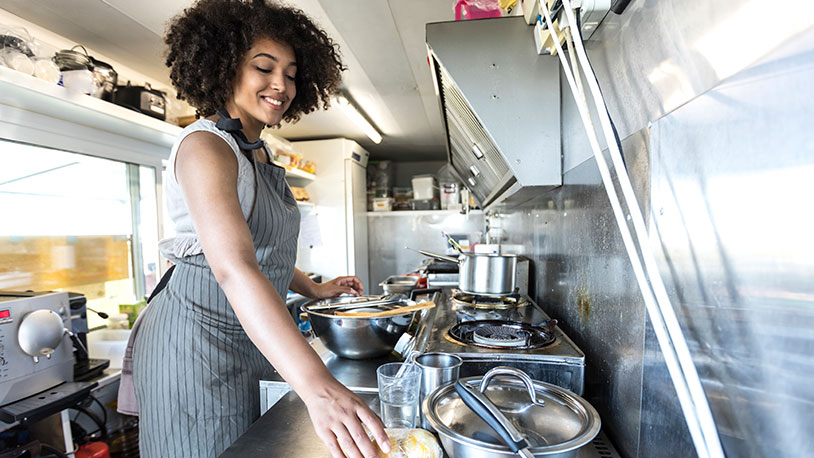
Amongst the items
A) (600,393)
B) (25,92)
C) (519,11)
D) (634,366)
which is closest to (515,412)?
(634,366)

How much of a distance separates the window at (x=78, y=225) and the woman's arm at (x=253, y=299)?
1627 mm

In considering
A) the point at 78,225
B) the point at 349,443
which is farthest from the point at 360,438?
the point at 78,225

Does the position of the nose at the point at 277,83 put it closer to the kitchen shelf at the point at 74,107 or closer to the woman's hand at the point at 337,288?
the woman's hand at the point at 337,288

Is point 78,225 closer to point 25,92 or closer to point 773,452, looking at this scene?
point 25,92

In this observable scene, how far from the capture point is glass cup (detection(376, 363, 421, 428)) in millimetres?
746

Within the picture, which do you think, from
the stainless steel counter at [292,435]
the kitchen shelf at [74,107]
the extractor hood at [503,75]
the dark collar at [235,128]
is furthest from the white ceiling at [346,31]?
the stainless steel counter at [292,435]

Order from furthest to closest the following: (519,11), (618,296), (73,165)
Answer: (73,165)
(519,11)
(618,296)

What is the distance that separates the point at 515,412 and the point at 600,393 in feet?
1.25

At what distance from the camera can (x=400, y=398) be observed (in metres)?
0.76

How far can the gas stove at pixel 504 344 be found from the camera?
0.88 m

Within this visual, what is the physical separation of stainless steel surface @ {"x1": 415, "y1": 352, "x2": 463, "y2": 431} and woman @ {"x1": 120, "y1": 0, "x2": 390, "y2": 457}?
26cm

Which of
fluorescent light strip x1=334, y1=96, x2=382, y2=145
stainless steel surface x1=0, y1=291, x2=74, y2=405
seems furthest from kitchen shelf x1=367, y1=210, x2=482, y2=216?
stainless steel surface x1=0, y1=291, x2=74, y2=405

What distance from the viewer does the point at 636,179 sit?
733mm

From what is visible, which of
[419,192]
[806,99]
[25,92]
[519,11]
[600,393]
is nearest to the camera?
[806,99]
